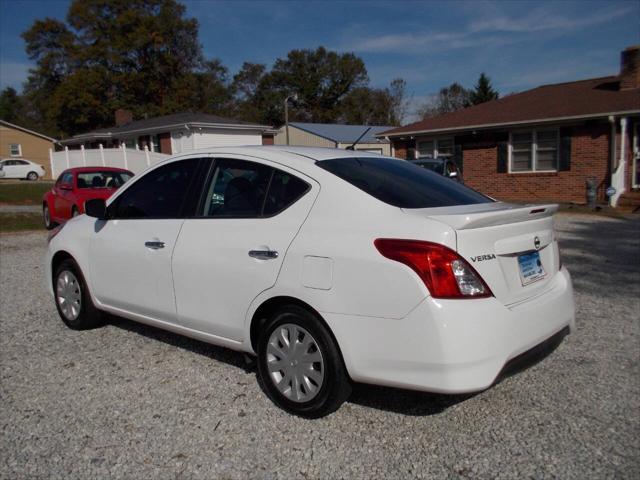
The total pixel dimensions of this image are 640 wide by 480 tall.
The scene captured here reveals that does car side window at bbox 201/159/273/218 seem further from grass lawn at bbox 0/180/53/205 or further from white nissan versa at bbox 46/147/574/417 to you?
grass lawn at bbox 0/180/53/205

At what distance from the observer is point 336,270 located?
315 centimetres

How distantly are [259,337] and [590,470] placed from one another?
6.68 ft

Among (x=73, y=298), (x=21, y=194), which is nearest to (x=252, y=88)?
(x=21, y=194)

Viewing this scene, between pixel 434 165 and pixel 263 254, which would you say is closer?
pixel 263 254

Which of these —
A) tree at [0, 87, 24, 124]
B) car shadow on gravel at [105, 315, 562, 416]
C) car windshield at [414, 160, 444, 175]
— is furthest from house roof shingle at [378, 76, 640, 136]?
tree at [0, 87, 24, 124]

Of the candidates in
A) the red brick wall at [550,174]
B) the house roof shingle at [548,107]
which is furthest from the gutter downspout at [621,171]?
the house roof shingle at [548,107]

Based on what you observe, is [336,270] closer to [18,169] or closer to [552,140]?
[552,140]

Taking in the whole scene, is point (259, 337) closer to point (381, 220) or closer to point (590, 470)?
point (381, 220)

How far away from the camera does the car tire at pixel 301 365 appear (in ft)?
10.6

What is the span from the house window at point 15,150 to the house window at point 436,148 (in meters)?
35.9

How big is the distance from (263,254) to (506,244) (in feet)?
4.78

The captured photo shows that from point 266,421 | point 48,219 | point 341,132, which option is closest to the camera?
point 266,421

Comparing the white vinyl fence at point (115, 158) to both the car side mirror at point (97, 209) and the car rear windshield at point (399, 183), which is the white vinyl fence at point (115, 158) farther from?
the car rear windshield at point (399, 183)

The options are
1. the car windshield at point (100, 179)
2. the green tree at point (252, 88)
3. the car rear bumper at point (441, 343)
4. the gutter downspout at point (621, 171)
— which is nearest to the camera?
the car rear bumper at point (441, 343)
